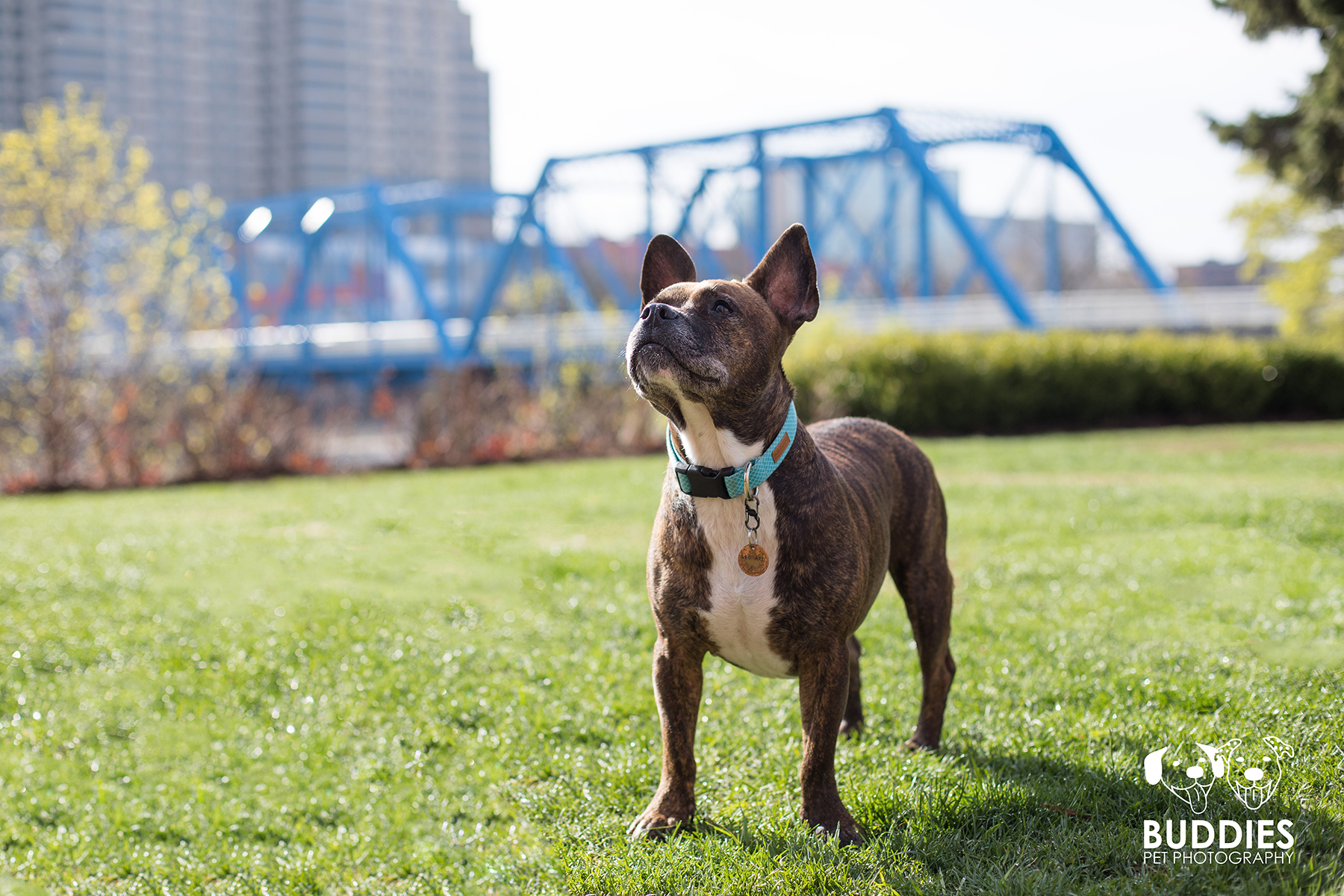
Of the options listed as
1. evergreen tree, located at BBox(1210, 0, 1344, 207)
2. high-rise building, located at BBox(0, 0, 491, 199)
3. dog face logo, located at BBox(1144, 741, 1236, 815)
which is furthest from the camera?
high-rise building, located at BBox(0, 0, 491, 199)

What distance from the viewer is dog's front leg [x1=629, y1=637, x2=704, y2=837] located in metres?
3.12

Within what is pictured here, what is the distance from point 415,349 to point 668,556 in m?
41.0

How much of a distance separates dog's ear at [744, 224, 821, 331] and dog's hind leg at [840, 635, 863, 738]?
1345 millimetres

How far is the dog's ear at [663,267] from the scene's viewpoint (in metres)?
3.29

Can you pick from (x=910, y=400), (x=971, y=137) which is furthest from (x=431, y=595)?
(x=971, y=137)

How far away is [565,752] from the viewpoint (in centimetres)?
411

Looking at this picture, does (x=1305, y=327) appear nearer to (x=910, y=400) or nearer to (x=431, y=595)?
(x=910, y=400)

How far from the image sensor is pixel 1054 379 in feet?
57.0

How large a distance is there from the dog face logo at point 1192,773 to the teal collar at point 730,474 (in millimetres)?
1495

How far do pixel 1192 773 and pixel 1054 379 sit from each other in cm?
1498

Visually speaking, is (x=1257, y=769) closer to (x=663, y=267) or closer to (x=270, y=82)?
(x=663, y=267)

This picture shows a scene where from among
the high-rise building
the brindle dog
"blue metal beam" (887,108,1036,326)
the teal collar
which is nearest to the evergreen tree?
the brindle dog

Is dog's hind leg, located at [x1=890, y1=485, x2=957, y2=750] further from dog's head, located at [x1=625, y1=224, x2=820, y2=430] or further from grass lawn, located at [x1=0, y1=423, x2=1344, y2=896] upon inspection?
dog's head, located at [x1=625, y1=224, x2=820, y2=430]

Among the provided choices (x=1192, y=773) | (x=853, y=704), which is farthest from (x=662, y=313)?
(x=1192, y=773)
